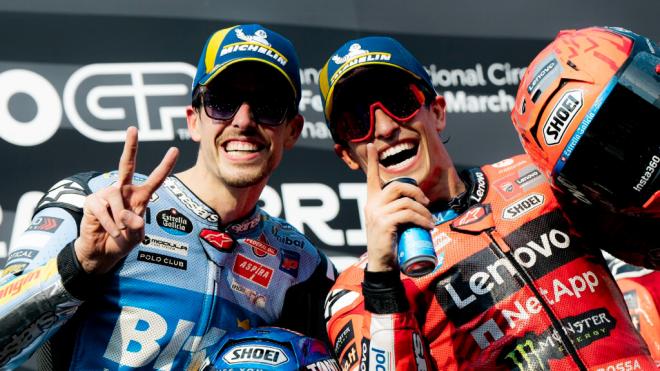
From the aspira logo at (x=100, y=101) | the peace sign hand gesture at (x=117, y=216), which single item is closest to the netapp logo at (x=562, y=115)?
the peace sign hand gesture at (x=117, y=216)

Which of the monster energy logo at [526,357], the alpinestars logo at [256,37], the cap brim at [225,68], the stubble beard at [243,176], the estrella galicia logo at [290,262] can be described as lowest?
the estrella galicia logo at [290,262]

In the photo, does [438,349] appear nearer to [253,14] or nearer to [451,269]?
[451,269]

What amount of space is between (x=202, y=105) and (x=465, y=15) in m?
1.58

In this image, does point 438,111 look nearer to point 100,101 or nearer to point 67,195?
point 67,195

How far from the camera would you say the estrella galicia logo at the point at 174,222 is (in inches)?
100

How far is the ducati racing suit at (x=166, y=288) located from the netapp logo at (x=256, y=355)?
112mm

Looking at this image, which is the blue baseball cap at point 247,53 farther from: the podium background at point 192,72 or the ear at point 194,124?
the podium background at point 192,72

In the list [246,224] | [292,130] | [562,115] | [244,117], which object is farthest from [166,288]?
[562,115]

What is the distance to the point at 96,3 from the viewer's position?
351 centimetres

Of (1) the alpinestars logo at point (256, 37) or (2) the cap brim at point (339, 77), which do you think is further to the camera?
(1) the alpinestars logo at point (256, 37)

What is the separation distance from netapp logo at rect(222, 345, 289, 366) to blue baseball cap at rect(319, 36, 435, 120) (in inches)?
24.3

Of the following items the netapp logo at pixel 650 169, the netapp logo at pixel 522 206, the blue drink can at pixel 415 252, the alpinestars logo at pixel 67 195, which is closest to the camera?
the blue drink can at pixel 415 252

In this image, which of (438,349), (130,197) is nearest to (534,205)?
(438,349)

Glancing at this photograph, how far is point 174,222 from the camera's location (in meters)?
2.57
